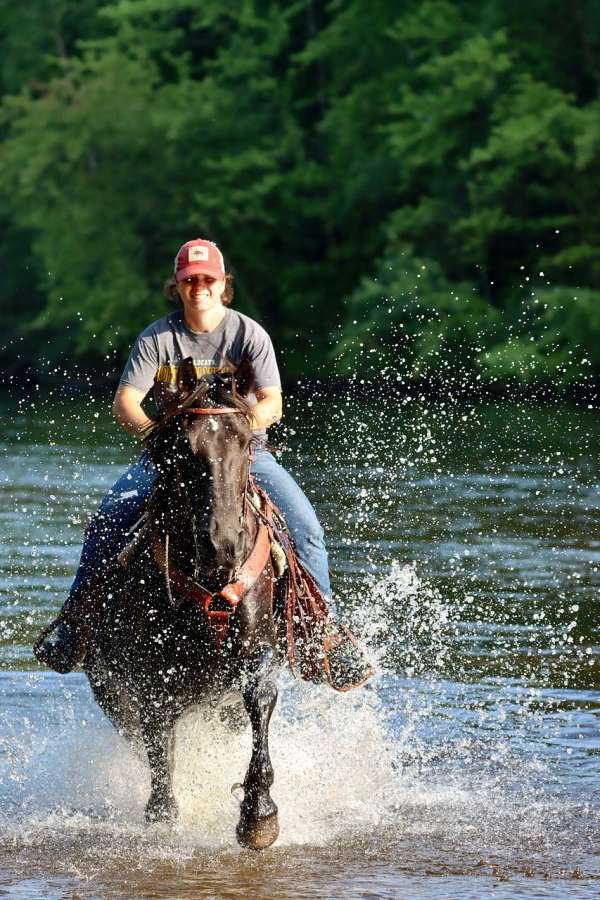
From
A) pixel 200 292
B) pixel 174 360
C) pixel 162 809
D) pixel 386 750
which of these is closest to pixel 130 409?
pixel 174 360

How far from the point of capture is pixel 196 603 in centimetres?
674

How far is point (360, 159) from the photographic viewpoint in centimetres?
4234

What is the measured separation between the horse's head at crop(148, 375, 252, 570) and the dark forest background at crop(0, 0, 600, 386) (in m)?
26.0

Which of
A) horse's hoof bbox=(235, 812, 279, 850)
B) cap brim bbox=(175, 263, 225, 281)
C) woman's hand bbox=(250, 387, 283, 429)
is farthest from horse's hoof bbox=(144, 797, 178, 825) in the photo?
cap brim bbox=(175, 263, 225, 281)

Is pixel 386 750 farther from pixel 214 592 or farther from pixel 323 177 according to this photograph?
pixel 323 177

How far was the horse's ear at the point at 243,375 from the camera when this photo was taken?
6.72 metres

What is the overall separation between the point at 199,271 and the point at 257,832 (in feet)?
8.01

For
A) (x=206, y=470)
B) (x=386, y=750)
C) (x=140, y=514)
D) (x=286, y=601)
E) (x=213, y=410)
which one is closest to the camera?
(x=206, y=470)

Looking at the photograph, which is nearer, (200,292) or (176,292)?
(200,292)

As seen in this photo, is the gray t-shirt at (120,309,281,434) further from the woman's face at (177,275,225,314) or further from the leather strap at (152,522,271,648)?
the leather strap at (152,522,271,648)

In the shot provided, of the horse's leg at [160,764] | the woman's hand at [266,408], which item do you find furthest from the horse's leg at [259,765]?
the woman's hand at [266,408]

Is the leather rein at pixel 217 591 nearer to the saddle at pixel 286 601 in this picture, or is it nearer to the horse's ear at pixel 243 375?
the saddle at pixel 286 601

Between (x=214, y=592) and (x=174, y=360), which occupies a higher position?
(x=174, y=360)

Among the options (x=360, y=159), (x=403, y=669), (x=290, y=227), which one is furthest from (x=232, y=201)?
(x=403, y=669)
